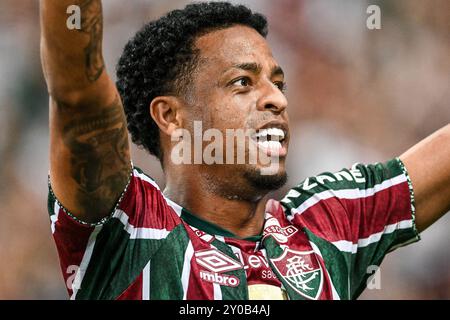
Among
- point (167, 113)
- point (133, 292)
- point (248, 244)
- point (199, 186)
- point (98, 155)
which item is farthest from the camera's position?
point (167, 113)

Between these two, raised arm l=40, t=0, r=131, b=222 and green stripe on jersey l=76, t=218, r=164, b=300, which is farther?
green stripe on jersey l=76, t=218, r=164, b=300

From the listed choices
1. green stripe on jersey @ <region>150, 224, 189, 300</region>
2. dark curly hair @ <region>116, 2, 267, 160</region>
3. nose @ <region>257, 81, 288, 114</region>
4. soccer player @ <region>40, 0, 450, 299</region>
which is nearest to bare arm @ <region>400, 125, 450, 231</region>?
soccer player @ <region>40, 0, 450, 299</region>

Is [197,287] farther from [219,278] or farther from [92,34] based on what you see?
[92,34]

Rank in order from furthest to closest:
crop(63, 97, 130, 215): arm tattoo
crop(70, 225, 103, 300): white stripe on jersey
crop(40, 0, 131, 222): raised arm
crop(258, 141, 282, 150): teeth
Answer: crop(258, 141, 282, 150): teeth → crop(70, 225, 103, 300): white stripe on jersey → crop(63, 97, 130, 215): arm tattoo → crop(40, 0, 131, 222): raised arm

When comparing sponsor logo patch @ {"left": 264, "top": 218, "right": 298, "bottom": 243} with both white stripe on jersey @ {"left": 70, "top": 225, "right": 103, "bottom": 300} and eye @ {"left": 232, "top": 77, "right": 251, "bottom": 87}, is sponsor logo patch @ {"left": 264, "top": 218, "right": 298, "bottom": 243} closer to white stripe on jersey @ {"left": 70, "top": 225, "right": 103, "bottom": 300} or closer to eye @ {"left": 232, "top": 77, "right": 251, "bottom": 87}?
eye @ {"left": 232, "top": 77, "right": 251, "bottom": 87}

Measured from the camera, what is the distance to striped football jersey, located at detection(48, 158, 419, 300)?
218 cm

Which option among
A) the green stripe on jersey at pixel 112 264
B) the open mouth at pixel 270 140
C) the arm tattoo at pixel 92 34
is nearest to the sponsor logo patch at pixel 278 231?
the open mouth at pixel 270 140

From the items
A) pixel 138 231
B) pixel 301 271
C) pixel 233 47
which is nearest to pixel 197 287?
pixel 138 231

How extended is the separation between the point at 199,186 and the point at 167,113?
0.28 meters

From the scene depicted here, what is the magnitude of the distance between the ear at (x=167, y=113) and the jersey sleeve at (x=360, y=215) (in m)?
0.43

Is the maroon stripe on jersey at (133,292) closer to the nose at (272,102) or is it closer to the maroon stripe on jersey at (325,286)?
the maroon stripe on jersey at (325,286)

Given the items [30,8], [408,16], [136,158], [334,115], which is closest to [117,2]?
[30,8]

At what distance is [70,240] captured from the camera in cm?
214
